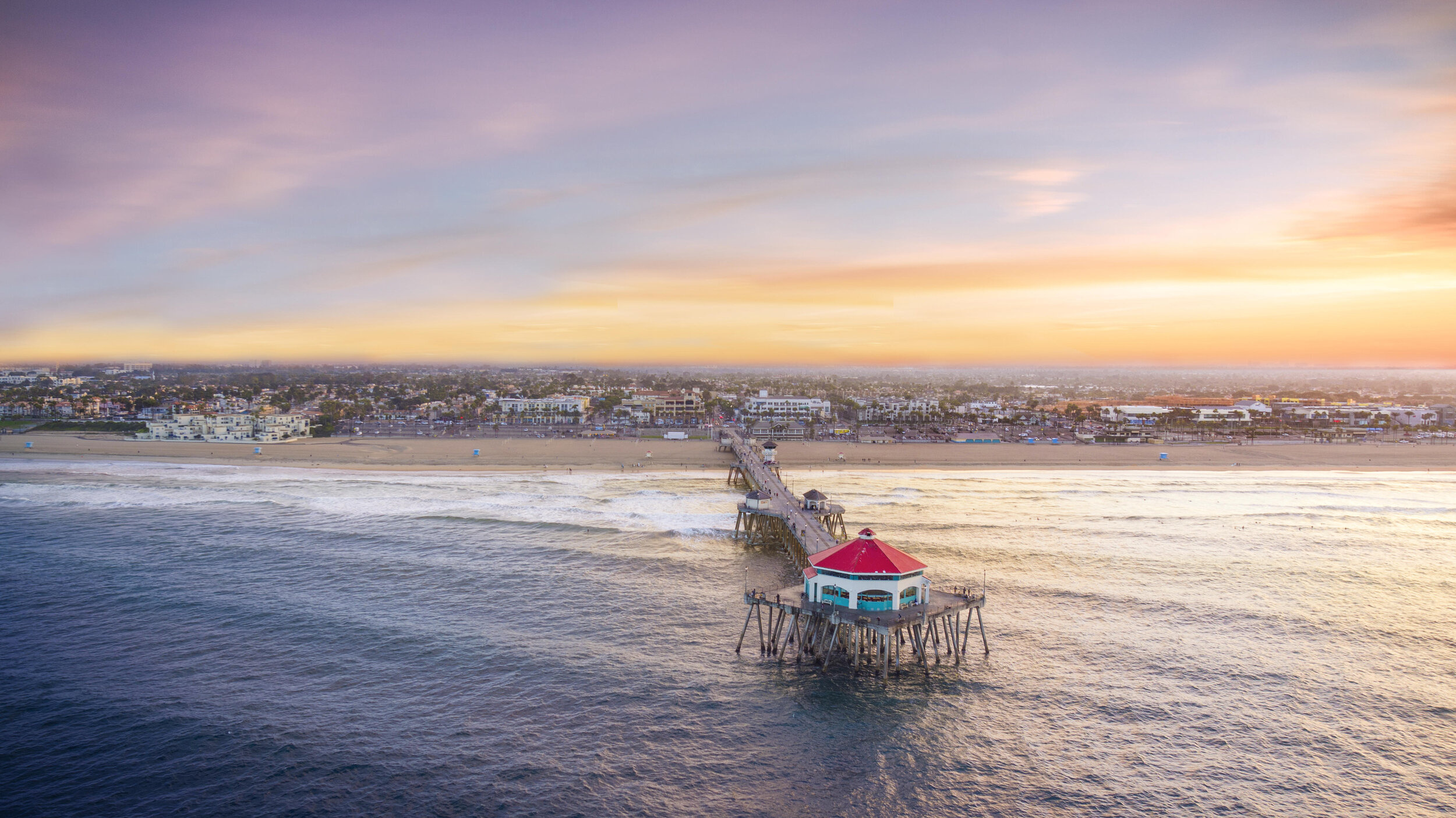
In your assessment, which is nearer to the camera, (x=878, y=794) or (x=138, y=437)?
(x=878, y=794)

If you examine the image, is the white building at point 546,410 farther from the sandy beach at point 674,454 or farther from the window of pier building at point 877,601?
the window of pier building at point 877,601

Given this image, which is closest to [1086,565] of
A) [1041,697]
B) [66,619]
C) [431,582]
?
[1041,697]

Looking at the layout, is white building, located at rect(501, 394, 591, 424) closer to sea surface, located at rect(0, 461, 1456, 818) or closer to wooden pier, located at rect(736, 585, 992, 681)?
sea surface, located at rect(0, 461, 1456, 818)

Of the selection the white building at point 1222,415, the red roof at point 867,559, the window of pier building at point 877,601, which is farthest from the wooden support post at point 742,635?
the white building at point 1222,415

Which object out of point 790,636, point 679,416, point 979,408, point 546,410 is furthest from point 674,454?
point 979,408

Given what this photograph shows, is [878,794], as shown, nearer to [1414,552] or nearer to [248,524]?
[1414,552]

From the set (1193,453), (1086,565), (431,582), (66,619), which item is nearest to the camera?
(66,619)

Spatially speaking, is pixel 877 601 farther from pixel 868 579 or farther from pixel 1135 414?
pixel 1135 414

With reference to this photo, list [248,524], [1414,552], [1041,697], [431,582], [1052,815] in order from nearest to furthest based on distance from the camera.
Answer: [1052,815] < [1041,697] < [431,582] < [1414,552] < [248,524]
